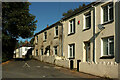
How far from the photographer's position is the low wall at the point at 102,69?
30.4 feet

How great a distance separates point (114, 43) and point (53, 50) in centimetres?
1114

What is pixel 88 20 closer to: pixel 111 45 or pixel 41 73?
pixel 111 45

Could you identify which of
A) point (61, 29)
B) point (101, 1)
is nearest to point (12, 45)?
point (61, 29)

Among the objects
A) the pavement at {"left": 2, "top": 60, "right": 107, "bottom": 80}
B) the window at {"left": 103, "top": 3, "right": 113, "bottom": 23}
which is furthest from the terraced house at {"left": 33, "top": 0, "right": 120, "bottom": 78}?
the pavement at {"left": 2, "top": 60, "right": 107, "bottom": 80}

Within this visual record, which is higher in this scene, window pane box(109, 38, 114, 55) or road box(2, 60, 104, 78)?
window pane box(109, 38, 114, 55)

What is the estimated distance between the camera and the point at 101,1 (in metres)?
13.1

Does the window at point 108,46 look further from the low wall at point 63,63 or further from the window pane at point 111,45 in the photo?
the low wall at point 63,63

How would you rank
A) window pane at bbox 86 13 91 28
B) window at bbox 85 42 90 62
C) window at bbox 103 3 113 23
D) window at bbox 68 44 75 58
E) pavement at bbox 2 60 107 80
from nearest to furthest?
pavement at bbox 2 60 107 80 → window at bbox 103 3 113 23 → window at bbox 85 42 90 62 → window pane at bbox 86 13 91 28 → window at bbox 68 44 75 58

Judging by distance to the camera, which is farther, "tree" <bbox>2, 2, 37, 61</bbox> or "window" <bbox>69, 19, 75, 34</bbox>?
"tree" <bbox>2, 2, 37, 61</bbox>

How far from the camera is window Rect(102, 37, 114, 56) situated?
1181cm

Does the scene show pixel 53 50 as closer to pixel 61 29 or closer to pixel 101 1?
pixel 61 29

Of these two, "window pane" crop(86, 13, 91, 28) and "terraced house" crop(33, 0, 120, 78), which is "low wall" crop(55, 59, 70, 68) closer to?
"terraced house" crop(33, 0, 120, 78)

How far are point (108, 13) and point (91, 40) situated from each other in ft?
9.13

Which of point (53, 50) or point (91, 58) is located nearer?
point (91, 58)
